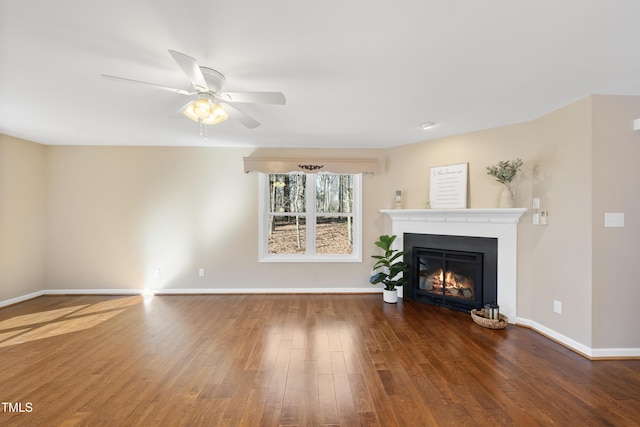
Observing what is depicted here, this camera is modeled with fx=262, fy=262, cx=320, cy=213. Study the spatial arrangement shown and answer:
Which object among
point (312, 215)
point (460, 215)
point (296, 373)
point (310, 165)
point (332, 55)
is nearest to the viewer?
point (332, 55)

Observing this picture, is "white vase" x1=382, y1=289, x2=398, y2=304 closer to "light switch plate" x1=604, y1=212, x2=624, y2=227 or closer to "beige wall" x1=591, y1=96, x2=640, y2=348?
"beige wall" x1=591, y1=96, x2=640, y2=348

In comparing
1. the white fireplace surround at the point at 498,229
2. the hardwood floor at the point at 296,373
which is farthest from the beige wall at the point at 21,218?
the white fireplace surround at the point at 498,229

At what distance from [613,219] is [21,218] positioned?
23.9 feet

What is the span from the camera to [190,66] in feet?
5.12

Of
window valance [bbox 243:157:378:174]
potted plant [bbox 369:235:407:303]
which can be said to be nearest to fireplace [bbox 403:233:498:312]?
potted plant [bbox 369:235:407:303]

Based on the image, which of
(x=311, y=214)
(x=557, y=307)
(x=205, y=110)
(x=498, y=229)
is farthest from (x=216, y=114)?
(x=557, y=307)

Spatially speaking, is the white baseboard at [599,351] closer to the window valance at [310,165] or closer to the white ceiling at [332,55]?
the white ceiling at [332,55]

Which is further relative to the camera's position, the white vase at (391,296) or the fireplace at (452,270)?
the white vase at (391,296)

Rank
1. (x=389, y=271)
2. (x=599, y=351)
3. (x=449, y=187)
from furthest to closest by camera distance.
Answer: (x=389, y=271)
(x=449, y=187)
(x=599, y=351)

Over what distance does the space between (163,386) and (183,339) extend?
778 mm

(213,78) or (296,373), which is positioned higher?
(213,78)

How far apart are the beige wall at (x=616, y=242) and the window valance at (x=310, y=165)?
2.53m

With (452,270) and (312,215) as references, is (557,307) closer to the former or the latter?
(452,270)

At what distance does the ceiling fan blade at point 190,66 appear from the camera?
1.43 m
